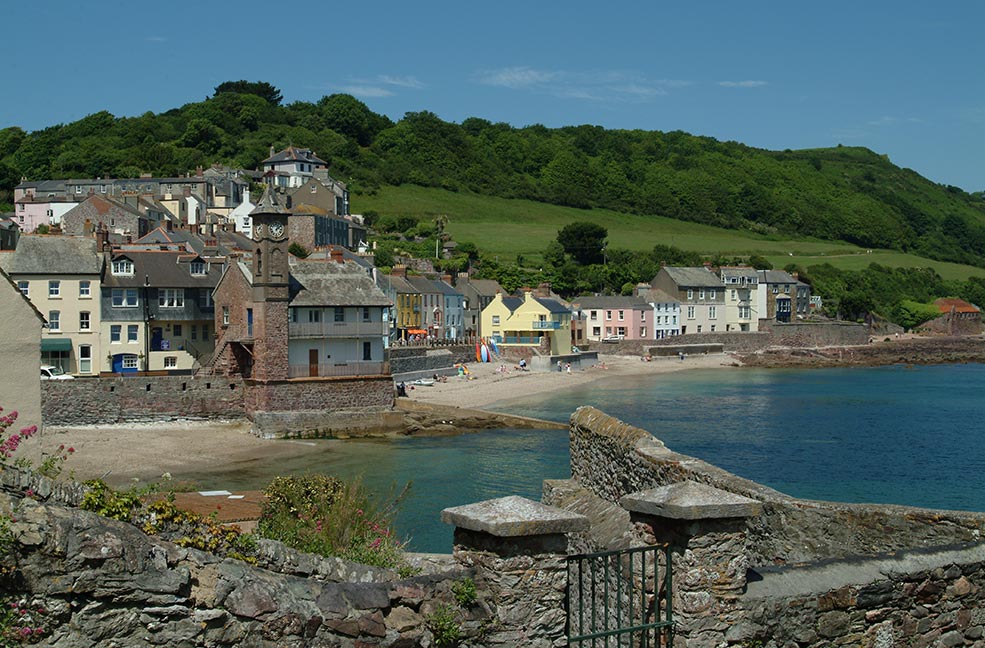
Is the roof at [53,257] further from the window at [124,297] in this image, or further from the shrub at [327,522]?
the shrub at [327,522]

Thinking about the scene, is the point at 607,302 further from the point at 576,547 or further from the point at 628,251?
the point at 576,547

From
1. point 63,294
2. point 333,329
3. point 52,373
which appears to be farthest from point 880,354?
point 52,373

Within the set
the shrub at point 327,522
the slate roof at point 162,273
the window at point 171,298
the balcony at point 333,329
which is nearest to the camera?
the shrub at point 327,522

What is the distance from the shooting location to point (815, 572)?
7.56 meters

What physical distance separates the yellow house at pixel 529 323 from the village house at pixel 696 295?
2203cm

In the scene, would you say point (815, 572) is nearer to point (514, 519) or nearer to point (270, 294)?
point (514, 519)

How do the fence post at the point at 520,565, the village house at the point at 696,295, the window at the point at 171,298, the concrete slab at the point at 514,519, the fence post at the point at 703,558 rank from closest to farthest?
the concrete slab at the point at 514,519, the fence post at the point at 520,565, the fence post at the point at 703,558, the window at the point at 171,298, the village house at the point at 696,295

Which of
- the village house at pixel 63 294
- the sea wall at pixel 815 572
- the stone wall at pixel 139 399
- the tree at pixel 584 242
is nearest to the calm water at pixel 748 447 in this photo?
the stone wall at pixel 139 399

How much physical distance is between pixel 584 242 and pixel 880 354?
121 ft

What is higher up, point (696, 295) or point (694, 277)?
point (694, 277)

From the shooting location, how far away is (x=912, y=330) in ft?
427

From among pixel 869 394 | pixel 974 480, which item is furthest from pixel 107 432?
pixel 869 394

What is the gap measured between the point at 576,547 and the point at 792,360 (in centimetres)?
9724

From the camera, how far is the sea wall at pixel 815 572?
6.94 metres
